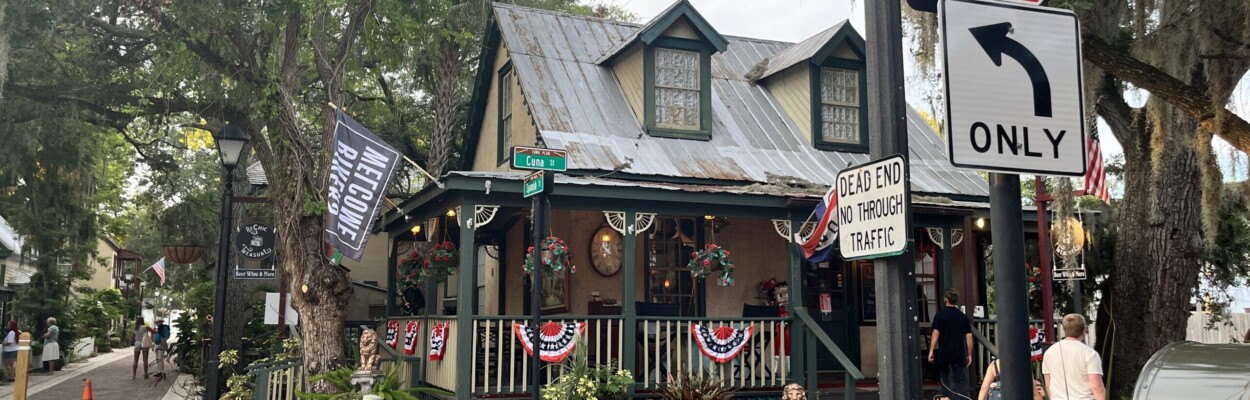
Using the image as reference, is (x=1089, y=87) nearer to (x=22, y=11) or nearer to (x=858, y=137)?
(x=858, y=137)

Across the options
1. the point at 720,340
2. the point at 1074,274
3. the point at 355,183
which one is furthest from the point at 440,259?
Answer: the point at 1074,274

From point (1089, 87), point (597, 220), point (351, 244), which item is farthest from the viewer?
point (597, 220)

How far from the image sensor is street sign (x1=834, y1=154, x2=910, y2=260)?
15.2 ft

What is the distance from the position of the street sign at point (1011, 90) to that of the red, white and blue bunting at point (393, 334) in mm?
12193

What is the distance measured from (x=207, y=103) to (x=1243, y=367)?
15.4 m

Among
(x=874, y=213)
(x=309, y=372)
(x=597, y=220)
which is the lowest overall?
(x=309, y=372)

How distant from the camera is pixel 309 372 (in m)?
13.1

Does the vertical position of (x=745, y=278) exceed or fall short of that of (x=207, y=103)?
it falls short

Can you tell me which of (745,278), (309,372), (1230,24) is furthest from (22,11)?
(1230,24)

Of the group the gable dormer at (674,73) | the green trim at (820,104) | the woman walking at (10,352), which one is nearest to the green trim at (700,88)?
the gable dormer at (674,73)

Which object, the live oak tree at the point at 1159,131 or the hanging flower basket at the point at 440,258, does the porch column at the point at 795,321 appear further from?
the hanging flower basket at the point at 440,258

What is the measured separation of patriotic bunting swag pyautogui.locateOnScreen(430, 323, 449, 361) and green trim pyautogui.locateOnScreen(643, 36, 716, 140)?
15.2ft

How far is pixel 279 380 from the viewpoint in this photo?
13.2 metres

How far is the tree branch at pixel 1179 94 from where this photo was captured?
8.09 meters
